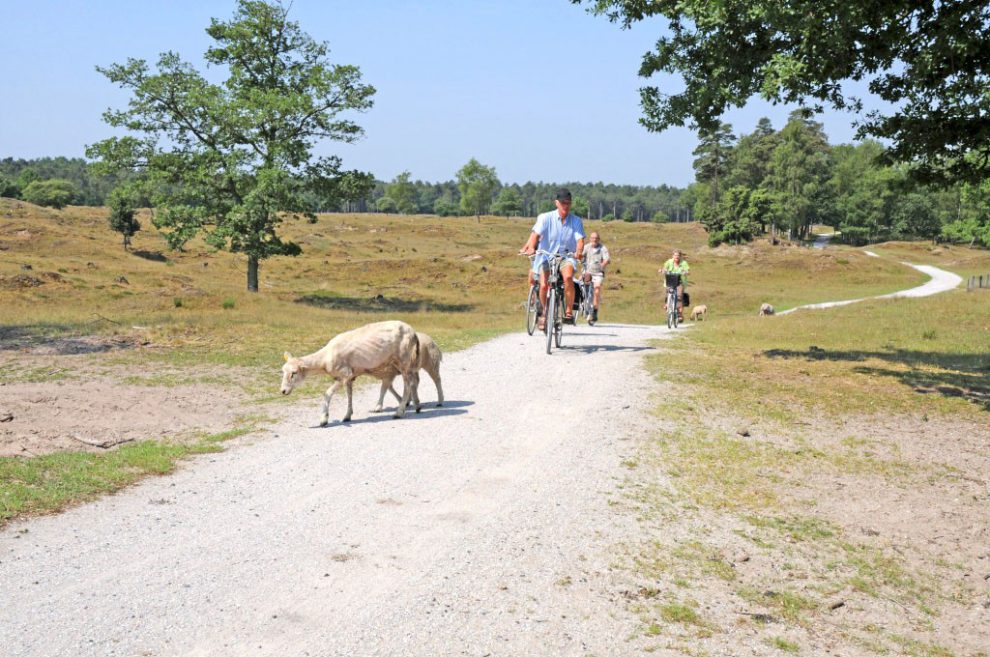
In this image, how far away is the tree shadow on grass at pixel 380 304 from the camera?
4097 centimetres

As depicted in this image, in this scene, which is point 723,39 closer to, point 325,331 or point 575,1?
point 575,1

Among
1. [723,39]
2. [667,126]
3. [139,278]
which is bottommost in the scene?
[139,278]

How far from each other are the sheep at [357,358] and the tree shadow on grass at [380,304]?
27.9 m

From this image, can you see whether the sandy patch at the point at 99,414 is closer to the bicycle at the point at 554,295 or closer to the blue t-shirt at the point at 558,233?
the bicycle at the point at 554,295

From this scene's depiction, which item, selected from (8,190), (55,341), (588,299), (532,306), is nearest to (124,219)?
(8,190)

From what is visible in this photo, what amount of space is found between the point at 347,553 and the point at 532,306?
1242cm

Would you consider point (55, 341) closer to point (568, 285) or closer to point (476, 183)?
point (568, 285)

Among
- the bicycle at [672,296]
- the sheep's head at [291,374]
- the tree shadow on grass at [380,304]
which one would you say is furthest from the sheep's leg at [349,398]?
the tree shadow on grass at [380,304]

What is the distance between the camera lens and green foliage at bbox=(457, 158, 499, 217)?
16975 cm

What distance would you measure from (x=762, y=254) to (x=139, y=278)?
193 ft

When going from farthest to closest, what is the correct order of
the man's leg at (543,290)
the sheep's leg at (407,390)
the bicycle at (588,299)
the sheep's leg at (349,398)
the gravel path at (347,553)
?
1. the bicycle at (588,299)
2. the man's leg at (543,290)
3. the sheep's leg at (407,390)
4. the sheep's leg at (349,398)
5. the gravel path at (347,553)

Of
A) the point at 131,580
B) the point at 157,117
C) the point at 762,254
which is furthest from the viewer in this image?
the point at 762,254

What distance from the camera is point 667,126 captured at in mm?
18641

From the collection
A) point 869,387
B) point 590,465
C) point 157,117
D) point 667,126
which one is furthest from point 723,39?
point 157,117
